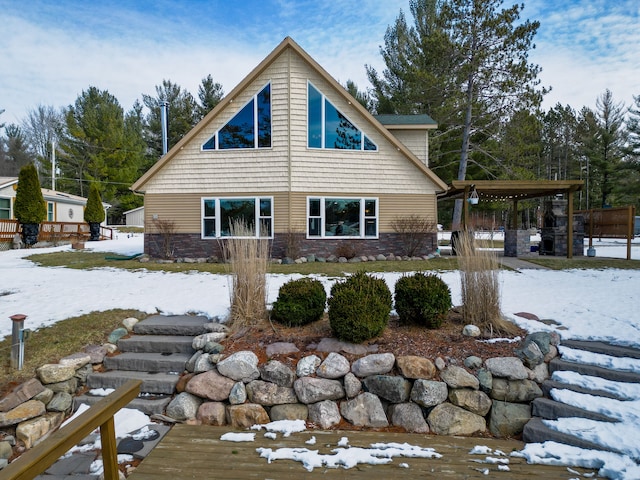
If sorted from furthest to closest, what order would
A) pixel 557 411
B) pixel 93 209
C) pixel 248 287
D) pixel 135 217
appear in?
pixel 135 217, pixel 93 209, pixel 248 287, pixel 557 411

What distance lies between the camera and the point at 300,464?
112 inches

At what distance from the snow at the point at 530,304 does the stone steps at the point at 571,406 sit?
0.24ft

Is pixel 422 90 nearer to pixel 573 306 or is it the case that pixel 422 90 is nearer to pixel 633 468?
pixel 573 306

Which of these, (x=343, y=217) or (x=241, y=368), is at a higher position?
(x=343, y=217)

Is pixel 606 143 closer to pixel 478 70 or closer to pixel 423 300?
pixel 478 70

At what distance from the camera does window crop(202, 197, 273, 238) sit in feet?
38.7

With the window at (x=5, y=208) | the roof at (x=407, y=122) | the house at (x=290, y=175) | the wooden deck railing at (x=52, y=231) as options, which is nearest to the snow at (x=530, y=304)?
the house at (x=290, y=175)

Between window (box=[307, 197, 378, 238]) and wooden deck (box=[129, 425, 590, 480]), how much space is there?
8.83 metres

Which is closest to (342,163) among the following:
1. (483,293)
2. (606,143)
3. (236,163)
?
(236,163)

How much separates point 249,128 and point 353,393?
10006 millimetres

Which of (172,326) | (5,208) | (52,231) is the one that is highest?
(5,208)

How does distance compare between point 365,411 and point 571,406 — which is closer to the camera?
point 571,406

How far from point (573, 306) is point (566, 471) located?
340 centimetres

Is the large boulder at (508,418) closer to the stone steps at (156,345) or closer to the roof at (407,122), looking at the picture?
the stone steps at (156,345)
